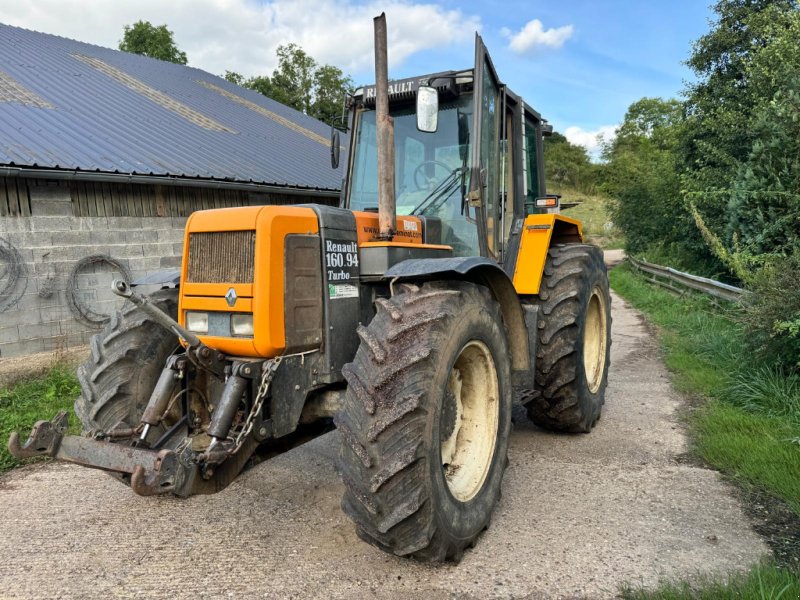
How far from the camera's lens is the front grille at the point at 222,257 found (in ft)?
10.0

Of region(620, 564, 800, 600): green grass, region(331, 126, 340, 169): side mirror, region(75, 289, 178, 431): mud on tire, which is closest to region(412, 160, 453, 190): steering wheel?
region(331, 126, 340, 169): side mirror

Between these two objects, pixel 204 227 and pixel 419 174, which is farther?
pixel 419 174

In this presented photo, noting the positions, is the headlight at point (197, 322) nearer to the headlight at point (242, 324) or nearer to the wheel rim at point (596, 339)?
the headlight at point (242, 324)

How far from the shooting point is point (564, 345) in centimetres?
437

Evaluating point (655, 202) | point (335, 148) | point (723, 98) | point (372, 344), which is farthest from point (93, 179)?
point (655, 202)

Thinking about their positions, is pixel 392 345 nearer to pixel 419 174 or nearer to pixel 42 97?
pixel 419 174

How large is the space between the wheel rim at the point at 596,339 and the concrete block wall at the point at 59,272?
5.91 m

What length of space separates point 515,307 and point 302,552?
6.12 feet

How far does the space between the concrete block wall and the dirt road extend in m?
2.92

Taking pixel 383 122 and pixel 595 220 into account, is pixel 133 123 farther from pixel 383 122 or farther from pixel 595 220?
pixel 595 220

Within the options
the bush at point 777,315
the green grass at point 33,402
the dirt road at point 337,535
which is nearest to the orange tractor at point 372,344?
the dirt road at point 337,535

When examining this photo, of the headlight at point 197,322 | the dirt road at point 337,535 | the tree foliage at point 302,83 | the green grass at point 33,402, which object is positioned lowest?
the dirt road at point 337,535

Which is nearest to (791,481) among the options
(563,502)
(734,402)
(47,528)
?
(563,502)

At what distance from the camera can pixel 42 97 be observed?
936 cm
